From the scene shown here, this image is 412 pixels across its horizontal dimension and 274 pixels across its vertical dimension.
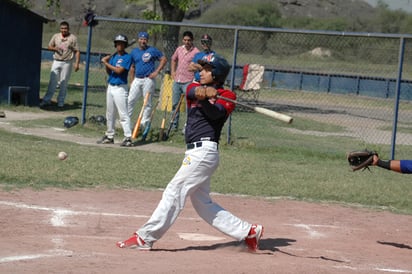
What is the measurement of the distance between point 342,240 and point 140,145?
7376 millimetres

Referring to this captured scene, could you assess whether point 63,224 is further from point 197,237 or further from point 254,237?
point 254,237

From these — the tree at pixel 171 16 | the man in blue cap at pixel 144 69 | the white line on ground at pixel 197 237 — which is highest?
the tree at pixel 171 16

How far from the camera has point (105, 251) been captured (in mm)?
7539

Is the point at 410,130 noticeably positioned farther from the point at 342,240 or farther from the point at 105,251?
the point at 105,251

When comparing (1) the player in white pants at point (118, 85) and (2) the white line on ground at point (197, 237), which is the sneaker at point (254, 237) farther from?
(1) the player in white pants at point (118, 85)

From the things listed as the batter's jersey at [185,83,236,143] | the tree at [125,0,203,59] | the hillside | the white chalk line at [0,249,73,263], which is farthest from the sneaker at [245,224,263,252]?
the hillside

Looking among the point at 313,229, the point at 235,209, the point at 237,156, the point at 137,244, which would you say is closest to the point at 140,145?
the point at 237,156

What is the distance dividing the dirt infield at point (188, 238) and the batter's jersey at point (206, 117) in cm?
109

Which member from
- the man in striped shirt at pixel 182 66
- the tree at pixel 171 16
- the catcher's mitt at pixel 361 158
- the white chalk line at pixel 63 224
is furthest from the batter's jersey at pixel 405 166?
the tree at pixel 171 16

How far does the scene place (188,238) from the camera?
8531 millimetres

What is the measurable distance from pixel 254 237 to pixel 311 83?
26984mm

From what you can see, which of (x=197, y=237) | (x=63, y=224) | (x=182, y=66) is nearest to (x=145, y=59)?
(x=182, y=66)

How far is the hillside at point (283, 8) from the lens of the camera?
58656mm

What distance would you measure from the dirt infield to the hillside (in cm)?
4771
